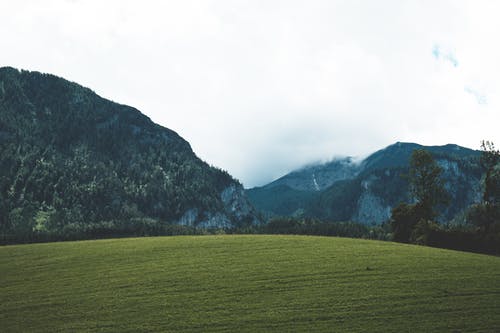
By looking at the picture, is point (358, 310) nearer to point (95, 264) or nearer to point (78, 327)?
point (78, 327)

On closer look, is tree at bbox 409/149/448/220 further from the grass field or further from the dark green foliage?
the grass field

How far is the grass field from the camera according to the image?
40438mm

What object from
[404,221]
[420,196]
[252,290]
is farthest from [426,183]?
[252,290]

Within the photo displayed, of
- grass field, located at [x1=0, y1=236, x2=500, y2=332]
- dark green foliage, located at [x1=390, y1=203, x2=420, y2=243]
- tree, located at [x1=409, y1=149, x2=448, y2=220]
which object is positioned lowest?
grass field, located at [x1=0, y1=236, x2=500, y2=332]

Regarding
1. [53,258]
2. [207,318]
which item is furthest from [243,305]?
[53,258]

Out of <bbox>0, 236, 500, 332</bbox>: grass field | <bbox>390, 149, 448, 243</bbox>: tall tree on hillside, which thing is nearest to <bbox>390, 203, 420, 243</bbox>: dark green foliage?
<bbox>390, 149, 448, 243</bbox>: tall tree on hillside

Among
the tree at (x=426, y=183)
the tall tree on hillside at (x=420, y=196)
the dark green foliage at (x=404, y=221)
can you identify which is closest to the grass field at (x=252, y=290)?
the dark green foliage at (x=404, y=221)

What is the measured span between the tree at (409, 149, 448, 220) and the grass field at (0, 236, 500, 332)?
87.8 feet

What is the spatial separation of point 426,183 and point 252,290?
206 feet

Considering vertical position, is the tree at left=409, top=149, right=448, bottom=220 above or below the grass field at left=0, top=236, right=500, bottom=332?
above

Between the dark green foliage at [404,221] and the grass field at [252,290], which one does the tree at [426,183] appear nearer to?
the dark green foliage at [404,221]

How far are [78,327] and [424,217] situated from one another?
3000 inches

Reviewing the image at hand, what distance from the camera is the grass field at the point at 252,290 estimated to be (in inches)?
1592

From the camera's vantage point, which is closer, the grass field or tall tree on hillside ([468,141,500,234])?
the grass field
